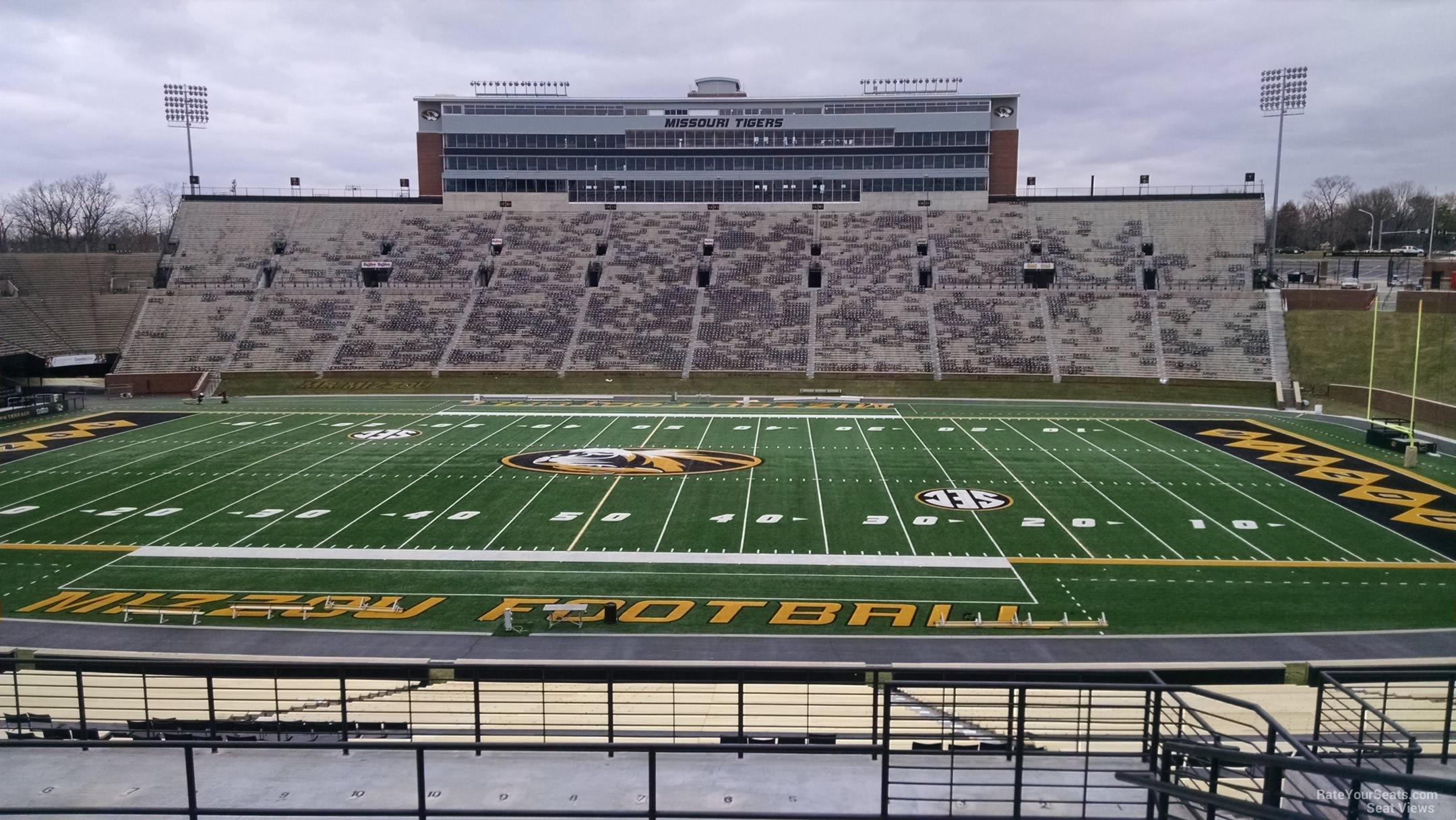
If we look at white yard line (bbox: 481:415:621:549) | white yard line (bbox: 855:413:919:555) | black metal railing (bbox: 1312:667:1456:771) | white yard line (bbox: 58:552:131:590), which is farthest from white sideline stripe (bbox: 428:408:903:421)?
black metal railing (bbox: 1312:667:1456:771)

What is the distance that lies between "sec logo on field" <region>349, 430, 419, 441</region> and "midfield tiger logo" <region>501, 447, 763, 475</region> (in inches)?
269

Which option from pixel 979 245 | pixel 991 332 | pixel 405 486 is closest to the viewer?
pixel 405 486

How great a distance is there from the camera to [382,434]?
120 ft

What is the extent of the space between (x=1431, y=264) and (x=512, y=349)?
165ft

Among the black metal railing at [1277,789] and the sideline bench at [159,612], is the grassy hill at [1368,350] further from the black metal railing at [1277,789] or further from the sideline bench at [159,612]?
the sideline bench at [159,612]

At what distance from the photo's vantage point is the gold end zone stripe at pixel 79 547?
70.1 feet

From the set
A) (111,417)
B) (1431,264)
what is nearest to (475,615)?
(111,417)

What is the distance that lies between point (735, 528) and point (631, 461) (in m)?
8.40

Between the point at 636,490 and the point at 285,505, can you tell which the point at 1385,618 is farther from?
the point at 285,505

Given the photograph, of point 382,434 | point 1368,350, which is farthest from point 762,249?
point 1368,350

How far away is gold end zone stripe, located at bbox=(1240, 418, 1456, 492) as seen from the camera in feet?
89.7

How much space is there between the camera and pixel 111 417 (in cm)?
4112

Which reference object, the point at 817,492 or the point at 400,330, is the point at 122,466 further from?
the point at 400,330

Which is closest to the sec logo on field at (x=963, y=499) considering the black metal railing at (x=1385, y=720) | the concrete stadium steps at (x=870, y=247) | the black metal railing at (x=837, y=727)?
the black metal railing at (x=837, y=727)
